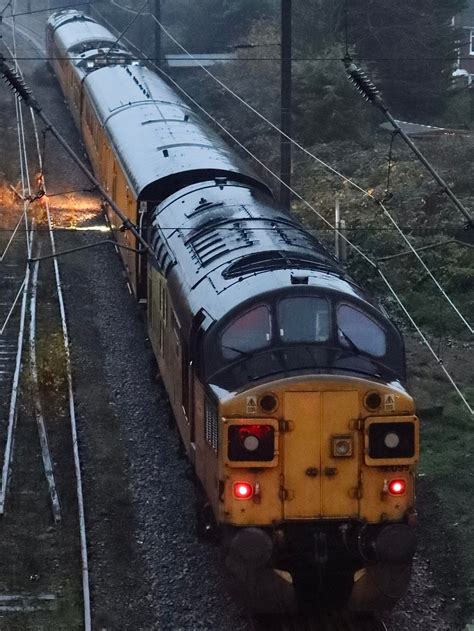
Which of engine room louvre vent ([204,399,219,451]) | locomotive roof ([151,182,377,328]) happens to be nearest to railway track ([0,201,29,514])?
locomotive roof ([151,182,377,328])

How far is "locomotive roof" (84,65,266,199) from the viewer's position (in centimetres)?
1898

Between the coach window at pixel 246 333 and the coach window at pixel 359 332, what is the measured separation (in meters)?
0.74

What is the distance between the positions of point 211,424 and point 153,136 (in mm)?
11498

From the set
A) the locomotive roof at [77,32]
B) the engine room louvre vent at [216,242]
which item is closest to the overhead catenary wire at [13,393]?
the engine room louvre vent at [216,242]

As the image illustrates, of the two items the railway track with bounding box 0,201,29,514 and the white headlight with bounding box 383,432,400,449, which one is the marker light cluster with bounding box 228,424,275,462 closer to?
the white headlight with bounding box 383,432,400,449

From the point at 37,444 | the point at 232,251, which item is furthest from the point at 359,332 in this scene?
the point at 37,444

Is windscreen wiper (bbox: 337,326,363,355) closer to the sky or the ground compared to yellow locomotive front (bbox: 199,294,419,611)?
closer to the sky

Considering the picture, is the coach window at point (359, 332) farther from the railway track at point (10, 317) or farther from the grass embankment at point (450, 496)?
the railway track at point (10, 317)

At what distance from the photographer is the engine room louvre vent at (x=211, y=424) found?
37.7 ft

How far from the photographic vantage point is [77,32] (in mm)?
40062

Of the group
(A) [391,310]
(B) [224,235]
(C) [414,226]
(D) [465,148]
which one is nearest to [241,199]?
(B) [224,235]

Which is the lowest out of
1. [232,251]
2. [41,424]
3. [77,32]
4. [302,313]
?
[302,313]

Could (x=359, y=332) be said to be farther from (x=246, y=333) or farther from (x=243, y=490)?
(x=243, y=490)

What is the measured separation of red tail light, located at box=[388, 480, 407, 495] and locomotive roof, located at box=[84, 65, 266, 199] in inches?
329
